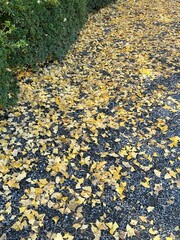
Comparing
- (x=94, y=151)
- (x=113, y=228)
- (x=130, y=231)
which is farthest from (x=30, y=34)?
(x=130, y=231)

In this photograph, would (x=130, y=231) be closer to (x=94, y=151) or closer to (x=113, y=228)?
(x=113, y=228)

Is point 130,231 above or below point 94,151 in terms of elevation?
below

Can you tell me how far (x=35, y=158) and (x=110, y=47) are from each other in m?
4.37

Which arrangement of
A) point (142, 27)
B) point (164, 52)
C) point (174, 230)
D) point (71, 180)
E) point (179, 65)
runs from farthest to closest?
point (142, 27), point (164, 52), point (179, 65), point (71, 180), point (174, 230)

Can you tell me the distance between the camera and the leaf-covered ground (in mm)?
3418

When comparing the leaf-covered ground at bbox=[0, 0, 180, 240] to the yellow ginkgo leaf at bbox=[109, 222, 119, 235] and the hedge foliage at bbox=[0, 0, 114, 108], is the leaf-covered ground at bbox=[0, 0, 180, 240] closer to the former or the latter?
the yellow ginkgo leaf at bbox=[109, 222, 119, 235]

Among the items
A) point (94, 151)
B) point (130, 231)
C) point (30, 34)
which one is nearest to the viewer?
point (130, 231)

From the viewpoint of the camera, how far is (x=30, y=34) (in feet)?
17.5

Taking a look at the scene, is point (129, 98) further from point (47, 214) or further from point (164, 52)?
point (47, 214)

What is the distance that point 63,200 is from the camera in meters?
3.63

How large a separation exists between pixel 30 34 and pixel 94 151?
99.1 inches

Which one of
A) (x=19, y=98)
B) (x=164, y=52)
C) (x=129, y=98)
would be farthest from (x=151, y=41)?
(x=19, y=98)

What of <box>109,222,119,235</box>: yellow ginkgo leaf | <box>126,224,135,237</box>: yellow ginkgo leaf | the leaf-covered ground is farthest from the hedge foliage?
<box>126,224,135,237</box>: yellow ginkgo leaf

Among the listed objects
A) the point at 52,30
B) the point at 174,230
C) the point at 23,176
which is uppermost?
the point at 52,30
